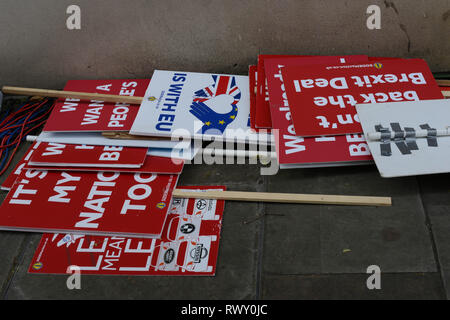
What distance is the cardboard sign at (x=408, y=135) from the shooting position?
1.78 m

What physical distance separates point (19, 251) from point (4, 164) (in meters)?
0.58

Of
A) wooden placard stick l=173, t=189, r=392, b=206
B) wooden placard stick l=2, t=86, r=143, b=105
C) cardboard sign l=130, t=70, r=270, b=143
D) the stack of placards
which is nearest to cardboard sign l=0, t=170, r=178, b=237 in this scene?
wooden placard stick l=173, t=189, r=392, b=206

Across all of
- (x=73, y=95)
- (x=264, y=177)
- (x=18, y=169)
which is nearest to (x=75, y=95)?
(x=73, y=95)

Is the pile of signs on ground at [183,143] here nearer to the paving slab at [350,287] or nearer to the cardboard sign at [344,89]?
the cardboard sign at [344,89]

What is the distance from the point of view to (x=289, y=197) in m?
1.85

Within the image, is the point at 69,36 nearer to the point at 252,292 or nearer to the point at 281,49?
the point at 281,49

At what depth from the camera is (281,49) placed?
2.37 metres

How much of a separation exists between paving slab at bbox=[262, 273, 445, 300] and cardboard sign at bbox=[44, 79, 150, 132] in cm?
101

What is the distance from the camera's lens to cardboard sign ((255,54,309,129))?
2.07 m

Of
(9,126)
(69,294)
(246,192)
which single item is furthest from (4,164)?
(246,192)

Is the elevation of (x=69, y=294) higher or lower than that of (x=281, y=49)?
lower

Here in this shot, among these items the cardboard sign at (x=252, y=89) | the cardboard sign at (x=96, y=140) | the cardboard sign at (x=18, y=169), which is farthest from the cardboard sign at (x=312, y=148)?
the cardboard sign at (x=18, y=169)

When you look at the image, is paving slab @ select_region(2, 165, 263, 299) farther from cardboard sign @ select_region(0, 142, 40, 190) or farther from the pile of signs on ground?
cardboard sign @ select_region(0, 142, 40, 190)

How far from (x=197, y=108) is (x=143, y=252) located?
30.7 inches
